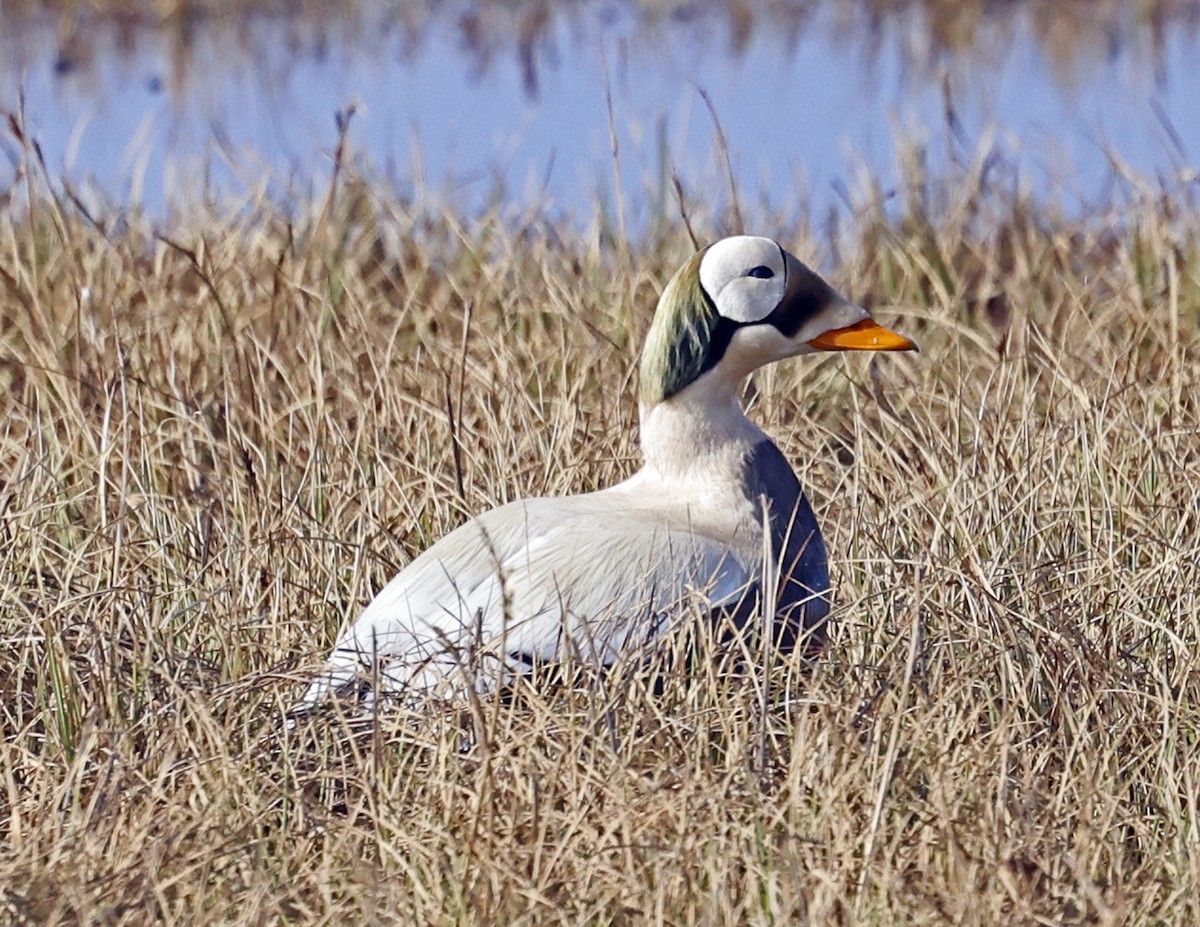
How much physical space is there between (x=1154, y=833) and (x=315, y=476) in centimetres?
153

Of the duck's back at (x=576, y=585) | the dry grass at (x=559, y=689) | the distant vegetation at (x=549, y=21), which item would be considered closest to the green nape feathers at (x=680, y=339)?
the duck's back at (x=576, y=585)

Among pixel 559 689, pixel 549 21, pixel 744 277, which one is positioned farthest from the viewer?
pixel 549 21

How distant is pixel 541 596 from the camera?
2738mm

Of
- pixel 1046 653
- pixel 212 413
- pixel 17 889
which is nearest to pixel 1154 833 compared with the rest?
pixel 1046 653

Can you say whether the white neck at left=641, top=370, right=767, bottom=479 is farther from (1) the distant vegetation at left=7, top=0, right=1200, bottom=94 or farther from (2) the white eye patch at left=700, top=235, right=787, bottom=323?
(1) the distant vegetation at left=7, top=0, right=1200, bottom=94

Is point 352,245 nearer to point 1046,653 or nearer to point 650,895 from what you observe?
point 1046,653

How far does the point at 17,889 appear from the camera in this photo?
234 cm

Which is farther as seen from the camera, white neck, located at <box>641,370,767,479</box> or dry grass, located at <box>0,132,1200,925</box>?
white neck, located at <box>641,370,767,479</box>

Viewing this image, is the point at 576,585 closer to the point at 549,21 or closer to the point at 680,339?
the point at 680,339

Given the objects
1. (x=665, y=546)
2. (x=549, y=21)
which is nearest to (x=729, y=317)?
(x=665, y=546)

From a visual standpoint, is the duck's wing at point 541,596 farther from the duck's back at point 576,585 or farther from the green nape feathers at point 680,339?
the green nape feathers at point 680,339

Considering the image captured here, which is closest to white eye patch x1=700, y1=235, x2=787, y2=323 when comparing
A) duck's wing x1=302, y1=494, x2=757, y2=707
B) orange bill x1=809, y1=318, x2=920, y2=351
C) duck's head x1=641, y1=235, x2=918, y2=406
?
duck's head x1=641, y1=235, x2=918, y2=406

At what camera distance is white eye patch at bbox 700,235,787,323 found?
2982 mm

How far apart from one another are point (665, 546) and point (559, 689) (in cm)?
22
